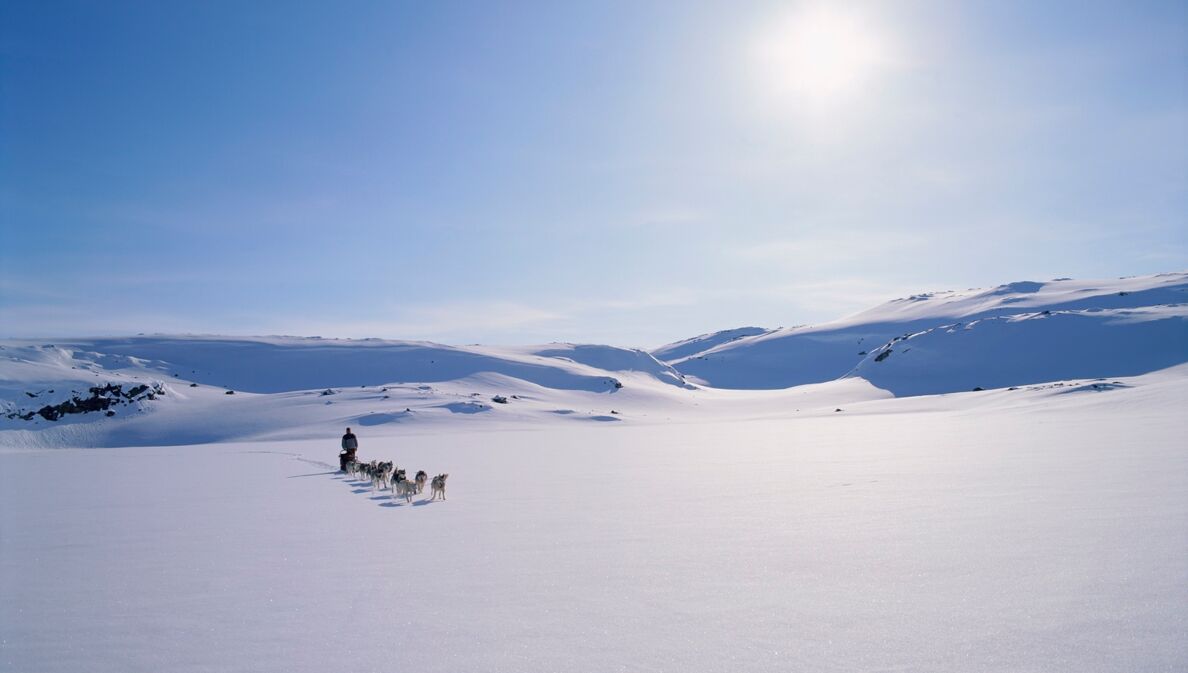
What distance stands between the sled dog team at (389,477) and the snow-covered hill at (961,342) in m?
55.8

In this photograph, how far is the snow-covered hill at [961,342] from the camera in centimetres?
5822

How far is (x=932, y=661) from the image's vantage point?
14.9 feet

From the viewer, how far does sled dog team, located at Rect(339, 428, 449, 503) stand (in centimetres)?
1232

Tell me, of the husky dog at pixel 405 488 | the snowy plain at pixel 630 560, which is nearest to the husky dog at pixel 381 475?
the snowy plain at pixel 630 560

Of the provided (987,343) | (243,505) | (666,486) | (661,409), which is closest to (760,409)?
(661,409)

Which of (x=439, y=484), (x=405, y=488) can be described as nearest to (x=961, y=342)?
(x=439, y=484)

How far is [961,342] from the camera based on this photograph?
6681 cm

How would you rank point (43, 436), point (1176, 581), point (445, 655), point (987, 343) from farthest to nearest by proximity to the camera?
1. point (987, 343)
2. point (43, 436)
3. point (1176, 581)
4. point (445, 655)

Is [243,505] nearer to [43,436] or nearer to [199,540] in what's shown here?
[199,540]

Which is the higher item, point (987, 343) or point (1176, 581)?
point (987, 343)

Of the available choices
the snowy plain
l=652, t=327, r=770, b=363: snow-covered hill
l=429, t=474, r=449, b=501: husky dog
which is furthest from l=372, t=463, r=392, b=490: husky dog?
l=652, t=327, r=770, b=363: snow-covered hill

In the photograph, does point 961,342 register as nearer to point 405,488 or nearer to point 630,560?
point 405,488

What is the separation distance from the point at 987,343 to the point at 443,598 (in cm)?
7082

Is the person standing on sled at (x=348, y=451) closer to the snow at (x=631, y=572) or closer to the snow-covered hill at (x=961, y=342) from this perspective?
the snow at (x=631, y=572)
